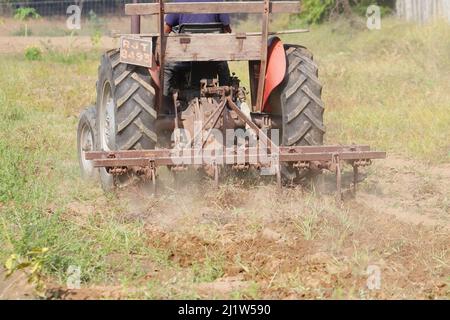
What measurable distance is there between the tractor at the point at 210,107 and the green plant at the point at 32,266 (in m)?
1.43

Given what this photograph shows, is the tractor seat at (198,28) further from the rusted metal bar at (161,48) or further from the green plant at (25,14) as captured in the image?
the green plant at (25,14)

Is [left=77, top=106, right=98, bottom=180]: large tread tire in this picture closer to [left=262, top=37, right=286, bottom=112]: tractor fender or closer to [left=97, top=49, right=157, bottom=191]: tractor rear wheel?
[left=97, top=49, right=157, bottom=191]: tractor rear wheel

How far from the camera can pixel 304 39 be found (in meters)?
20.8

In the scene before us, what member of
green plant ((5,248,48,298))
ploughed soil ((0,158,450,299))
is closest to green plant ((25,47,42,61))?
ploughed soil ((0,158,450,299))

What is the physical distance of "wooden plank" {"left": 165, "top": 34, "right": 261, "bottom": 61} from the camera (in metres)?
6.28

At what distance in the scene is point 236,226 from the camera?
18.0ft

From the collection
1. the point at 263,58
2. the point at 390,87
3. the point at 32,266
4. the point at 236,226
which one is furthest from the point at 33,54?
the point at 32,266

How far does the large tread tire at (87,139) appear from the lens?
23.7 ft

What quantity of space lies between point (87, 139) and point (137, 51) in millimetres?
1686

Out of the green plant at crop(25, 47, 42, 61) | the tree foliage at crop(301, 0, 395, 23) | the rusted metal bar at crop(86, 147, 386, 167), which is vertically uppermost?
the tree foliage at crop(301, 0, 395, 23)

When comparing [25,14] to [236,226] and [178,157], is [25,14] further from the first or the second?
[236,226]

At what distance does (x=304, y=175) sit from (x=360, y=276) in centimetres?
213

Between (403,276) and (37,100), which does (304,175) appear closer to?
(403,276)
